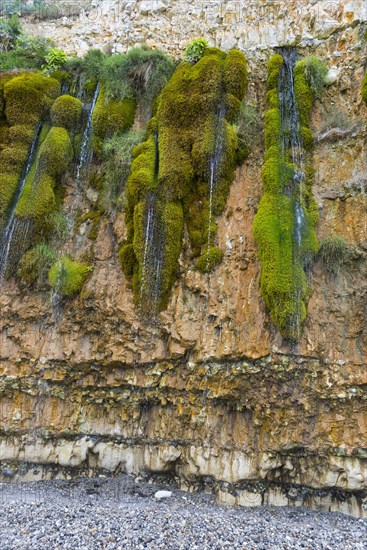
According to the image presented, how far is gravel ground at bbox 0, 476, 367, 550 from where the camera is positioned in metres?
6.34

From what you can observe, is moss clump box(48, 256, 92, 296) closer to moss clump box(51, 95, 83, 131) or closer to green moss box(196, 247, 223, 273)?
green moss box(196, 247, 223, 273)

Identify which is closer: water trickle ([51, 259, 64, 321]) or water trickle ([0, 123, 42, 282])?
water trickle ([51, 259, 64, 321])

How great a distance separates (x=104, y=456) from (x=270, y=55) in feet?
36.9

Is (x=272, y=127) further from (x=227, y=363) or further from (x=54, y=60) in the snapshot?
(x=54, y=60)

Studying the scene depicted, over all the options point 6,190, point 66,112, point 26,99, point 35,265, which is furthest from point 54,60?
point 35,265

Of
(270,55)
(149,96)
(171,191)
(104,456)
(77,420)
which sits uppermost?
(270,55)

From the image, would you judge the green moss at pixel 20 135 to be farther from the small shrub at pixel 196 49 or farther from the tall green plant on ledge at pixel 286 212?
the tall green plant on ledge at pixel 286 212

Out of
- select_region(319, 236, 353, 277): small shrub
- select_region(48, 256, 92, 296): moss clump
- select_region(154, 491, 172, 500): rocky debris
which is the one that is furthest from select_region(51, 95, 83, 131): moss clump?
select_region(154, 491, 172, 500): rocky debris

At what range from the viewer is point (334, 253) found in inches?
337

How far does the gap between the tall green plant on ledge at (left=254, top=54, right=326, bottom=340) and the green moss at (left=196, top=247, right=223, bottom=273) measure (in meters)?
0.98

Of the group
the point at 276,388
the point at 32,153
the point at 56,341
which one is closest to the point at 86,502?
the point at 56,341

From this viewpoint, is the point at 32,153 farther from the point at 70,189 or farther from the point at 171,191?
the point at 171,191

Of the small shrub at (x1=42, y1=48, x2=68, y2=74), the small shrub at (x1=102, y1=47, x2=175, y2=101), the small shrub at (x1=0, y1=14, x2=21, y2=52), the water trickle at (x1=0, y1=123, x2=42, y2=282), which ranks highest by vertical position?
the small shrub at (x1=0, y1=14, x2=21, y2=52)

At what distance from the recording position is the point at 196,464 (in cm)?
852
